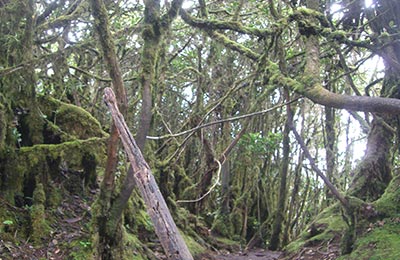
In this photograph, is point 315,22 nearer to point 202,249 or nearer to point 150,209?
point 150,209

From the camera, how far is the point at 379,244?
18.5 feet

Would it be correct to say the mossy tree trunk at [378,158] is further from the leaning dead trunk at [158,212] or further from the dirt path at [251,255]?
the leaning dead trunk at [158,212]

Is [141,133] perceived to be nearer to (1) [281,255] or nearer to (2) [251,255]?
(1) [281,255]

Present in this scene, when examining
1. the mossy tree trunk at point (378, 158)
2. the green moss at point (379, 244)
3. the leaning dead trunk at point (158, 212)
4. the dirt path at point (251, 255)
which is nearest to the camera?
the leaning dead trunk at point (158, 212)

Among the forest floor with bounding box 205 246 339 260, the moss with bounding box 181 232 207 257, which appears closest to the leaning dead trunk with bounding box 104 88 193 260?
the forest floor with bounding box 205 246 339 260

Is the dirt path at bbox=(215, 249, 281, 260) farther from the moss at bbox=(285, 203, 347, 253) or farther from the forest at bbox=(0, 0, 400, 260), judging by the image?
the moss at bbox=(285, 203, 347, 253)

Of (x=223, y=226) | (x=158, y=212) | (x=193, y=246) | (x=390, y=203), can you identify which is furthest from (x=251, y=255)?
(x=158, y=212)

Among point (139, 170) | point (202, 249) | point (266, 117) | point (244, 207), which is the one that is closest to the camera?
point (139, 170)

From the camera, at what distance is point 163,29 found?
547cm

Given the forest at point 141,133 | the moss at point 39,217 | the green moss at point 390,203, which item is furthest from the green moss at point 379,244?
the moss at point 39,217

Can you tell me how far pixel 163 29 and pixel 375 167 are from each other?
14.1 ft

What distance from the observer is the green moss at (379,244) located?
17.8 feet

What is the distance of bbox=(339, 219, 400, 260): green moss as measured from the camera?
5.43 metres

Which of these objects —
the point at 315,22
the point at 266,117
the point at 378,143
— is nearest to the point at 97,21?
the point at 315,22
